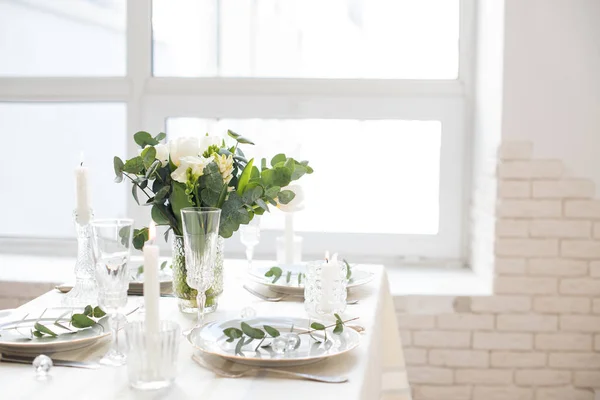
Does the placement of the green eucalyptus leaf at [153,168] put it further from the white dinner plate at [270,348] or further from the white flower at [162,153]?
the white dinner plate at [270,348]

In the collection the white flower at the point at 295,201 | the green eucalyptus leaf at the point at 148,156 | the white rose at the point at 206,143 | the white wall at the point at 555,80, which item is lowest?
the white flower at the point at 295,201

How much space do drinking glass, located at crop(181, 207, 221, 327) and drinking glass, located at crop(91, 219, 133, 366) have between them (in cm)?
12

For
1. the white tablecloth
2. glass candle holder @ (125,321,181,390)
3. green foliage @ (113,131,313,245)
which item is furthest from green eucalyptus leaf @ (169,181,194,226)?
glass candle holder @ (125,321,181,390)

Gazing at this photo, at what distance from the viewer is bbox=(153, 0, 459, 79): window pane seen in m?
2.94

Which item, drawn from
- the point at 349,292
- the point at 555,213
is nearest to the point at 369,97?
the point at 555,213

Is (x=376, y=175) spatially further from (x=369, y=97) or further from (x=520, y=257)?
(x=520, y=257)

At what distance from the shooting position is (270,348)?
1.32 metres

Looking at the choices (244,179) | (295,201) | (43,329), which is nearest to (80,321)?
(43,329)

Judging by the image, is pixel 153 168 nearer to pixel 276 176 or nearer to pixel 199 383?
pixel 276 176

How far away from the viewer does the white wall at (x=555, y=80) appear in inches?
99.1

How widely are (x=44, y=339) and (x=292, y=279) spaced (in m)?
0.71

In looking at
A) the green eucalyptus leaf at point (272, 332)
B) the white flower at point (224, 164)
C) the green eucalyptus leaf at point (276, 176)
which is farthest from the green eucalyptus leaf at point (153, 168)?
the green eucalyptus leaf at point (272, 332)

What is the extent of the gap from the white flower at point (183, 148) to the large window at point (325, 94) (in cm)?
132

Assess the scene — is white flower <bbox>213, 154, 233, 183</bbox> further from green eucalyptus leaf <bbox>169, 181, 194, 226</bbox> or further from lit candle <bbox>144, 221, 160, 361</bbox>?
lit candle <bbox>144, 221, 160, 361</bbox>
